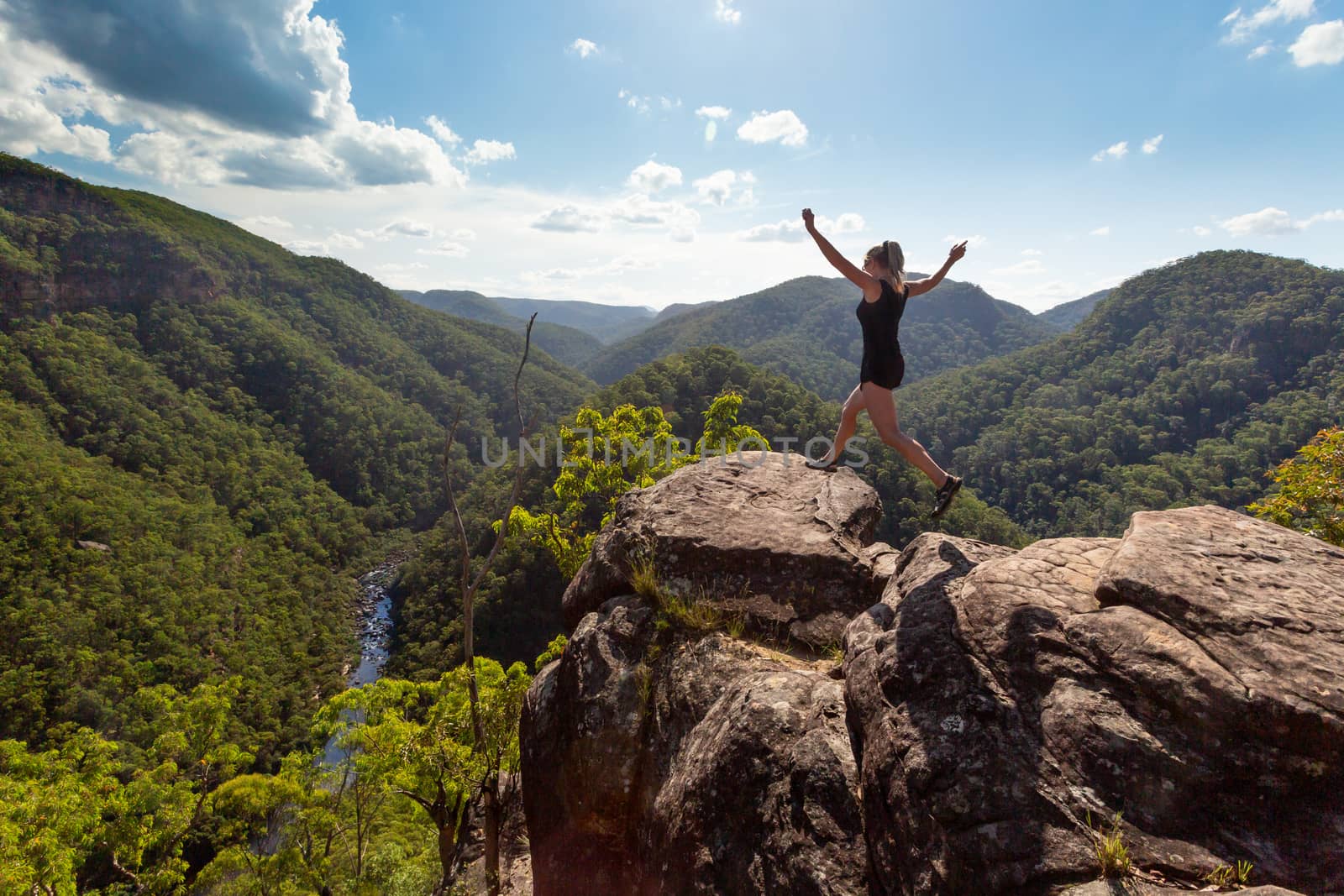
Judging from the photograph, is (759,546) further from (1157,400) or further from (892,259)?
(1157,400)

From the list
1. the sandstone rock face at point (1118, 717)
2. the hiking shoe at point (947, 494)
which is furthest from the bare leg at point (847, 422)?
the sandstone rock face at point (1118, 717)

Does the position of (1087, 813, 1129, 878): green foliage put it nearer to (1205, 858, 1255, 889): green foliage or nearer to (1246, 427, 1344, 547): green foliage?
(1205, 858, 1255, 889): green foliage

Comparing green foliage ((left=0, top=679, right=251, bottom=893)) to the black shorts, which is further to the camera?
green foliage ((left=0, top=679, right=251, bottom=893))

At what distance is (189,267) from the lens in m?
115

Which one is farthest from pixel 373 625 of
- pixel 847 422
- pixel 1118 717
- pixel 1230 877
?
pixel 1230 877

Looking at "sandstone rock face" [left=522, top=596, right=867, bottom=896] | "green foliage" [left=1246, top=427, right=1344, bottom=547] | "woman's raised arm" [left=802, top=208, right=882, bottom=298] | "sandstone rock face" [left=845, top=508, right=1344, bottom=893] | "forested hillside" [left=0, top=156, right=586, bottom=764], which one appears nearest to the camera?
"sandstone rock face" [left=845, top=508, right=1344, bottom=893]

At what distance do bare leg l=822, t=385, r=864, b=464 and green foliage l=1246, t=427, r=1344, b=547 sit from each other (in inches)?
245

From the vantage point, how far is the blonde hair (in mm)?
5461

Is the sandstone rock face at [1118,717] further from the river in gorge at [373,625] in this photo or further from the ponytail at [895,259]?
the river in gorge at [373,625]

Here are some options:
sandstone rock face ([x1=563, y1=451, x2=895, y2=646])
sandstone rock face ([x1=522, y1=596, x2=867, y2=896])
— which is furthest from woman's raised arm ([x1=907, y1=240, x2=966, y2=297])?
sandstone rock face ([x1=522, y1=596, x2=867, y2=896])

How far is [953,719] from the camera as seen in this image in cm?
369

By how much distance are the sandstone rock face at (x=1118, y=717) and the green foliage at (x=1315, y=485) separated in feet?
19.3

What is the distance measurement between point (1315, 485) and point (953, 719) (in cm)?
880

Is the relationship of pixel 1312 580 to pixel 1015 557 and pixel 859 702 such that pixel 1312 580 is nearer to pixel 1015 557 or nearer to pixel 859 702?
pixel 1015 557
